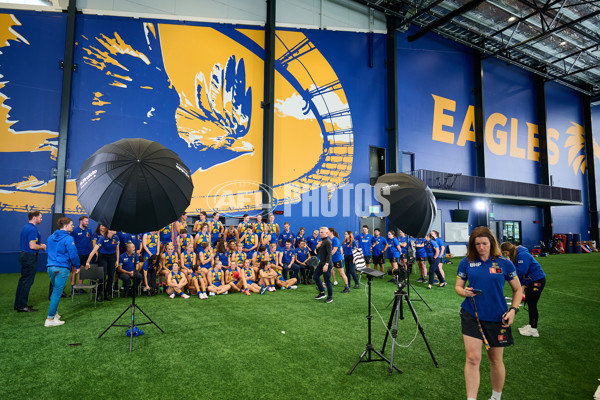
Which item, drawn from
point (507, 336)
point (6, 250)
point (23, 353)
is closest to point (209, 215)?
point (6, 250)

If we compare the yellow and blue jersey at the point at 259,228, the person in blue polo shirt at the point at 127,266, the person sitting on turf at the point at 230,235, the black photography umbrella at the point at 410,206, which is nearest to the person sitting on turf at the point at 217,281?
the person in blue polo shirt at the point at 127,266


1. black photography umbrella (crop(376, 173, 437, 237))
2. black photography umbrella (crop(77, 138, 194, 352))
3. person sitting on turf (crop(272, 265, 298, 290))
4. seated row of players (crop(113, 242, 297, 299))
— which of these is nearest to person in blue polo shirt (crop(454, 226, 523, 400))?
black photography umbrella (crop(376, 173, 437, 237))

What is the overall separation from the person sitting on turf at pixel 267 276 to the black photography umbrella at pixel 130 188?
5.18 metres

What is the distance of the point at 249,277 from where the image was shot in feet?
28.7

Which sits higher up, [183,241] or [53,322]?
[183,241]

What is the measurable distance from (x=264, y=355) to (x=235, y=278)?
4699 mm

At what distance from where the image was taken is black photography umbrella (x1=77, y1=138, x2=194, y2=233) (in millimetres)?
3740

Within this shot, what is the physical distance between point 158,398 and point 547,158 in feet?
101

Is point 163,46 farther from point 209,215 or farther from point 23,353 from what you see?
point 23,353

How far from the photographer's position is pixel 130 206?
3.77m

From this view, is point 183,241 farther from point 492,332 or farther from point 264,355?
point 492,332

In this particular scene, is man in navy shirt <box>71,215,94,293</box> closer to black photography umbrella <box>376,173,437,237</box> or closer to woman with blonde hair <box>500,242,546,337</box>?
black photography umbrella <box>376,173,437,237</box>

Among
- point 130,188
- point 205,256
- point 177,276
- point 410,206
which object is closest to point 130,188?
point 130,188

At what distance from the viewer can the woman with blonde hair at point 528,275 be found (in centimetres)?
494
